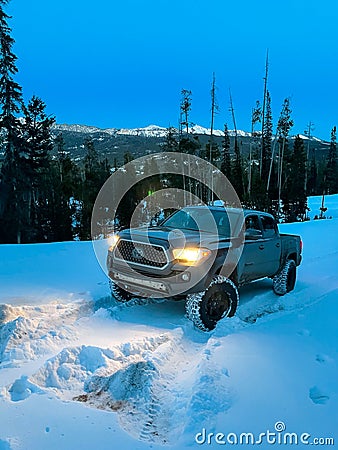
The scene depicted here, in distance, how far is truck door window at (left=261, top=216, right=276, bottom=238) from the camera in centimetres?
681

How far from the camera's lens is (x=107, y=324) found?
17.2 feet

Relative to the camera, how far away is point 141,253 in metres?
5.45

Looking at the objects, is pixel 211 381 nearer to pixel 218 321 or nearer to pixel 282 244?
pixel 218 321

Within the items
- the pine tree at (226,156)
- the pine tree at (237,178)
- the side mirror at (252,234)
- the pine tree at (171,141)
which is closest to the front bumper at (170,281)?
the side mirror at (252,234)

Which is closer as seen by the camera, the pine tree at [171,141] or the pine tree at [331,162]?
the pine tree at [171,141]

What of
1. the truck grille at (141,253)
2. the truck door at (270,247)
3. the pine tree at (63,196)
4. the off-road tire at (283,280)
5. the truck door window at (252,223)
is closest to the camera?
the truck grille at (141,253)

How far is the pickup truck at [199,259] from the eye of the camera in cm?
512

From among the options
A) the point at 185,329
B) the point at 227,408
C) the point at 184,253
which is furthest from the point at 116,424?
the point at 184,253

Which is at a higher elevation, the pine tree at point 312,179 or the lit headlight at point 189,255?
the pine tree at point 312,179

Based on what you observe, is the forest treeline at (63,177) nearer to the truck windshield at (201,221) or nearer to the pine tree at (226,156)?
the pine tree at (226,156)

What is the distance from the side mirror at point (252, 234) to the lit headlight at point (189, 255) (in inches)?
48.6

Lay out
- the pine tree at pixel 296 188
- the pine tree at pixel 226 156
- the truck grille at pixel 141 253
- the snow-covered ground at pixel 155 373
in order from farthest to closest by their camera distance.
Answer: the pine tree at pixel 226 156 < the pine tree at pixel 296 188 < the truck grille at pixel 141 253 < the snow-covered ground at pixel 155 373

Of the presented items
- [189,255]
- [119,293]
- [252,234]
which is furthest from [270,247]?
[119,293]

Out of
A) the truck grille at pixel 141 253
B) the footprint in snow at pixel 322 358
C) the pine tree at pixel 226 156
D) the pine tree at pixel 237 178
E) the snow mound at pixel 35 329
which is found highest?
the pine tree at pixel 226 156
